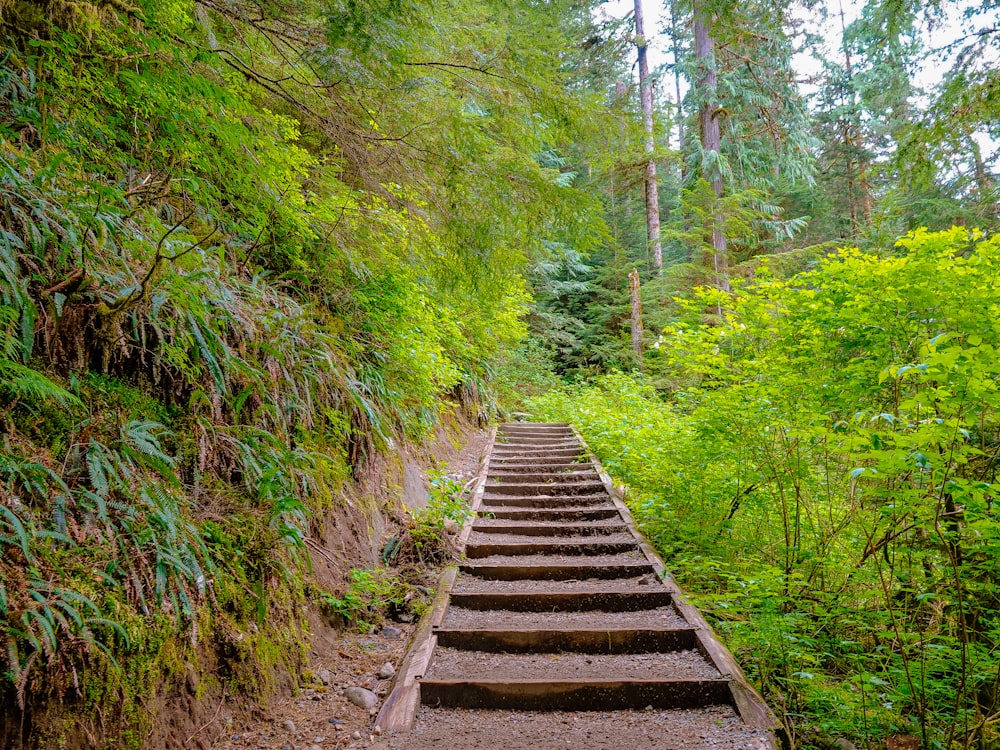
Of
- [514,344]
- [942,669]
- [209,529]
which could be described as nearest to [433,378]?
[209,529]

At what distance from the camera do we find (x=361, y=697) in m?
2.82

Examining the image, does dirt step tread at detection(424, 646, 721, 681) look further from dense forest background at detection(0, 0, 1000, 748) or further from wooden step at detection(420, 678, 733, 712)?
dense forest background at detection(0, 0, 1000, 748)

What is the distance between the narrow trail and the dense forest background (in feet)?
1.05

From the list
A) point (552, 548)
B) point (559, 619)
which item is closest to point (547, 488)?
point (552, 548)

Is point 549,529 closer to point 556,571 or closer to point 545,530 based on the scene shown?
point 545,530

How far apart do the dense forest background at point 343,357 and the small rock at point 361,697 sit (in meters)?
0.47

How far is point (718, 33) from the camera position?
168 inches

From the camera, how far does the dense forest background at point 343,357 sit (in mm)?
2018

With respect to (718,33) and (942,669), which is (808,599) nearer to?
(942,669)

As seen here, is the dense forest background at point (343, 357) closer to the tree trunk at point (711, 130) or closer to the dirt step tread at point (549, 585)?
the dirt step tread at point (549, 585)

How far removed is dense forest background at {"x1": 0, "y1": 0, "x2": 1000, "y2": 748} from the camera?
6.62ft

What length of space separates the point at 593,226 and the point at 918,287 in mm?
2227

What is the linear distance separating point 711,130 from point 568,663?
1281 cm

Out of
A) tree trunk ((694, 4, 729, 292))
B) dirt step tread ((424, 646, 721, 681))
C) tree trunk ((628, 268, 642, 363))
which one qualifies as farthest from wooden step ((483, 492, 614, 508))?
tree trunk ((628, 268, 642, 363))
